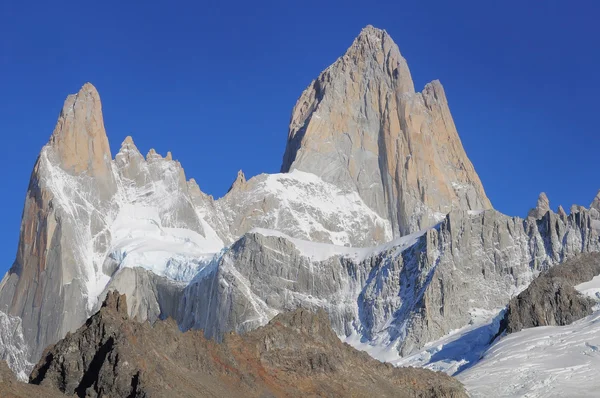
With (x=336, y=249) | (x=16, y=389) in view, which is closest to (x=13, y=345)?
(x=336, y=249)

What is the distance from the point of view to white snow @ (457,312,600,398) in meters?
129

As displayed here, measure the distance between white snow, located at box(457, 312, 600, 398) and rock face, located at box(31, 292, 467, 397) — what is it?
32.3 feet

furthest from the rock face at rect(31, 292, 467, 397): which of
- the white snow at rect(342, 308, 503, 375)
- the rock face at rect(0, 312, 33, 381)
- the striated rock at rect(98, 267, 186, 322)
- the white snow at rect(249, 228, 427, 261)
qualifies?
the striated rock at rect(98, 267, 186, 322)

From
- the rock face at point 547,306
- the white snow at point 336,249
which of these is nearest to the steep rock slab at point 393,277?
the white snow at point 336,249

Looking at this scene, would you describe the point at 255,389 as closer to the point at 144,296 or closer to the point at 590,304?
the point at 590,304

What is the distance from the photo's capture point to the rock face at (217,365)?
86.7 m

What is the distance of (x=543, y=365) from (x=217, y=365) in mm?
46176

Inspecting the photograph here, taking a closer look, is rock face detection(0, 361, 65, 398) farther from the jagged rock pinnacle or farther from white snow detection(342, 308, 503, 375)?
the jagged rock pinnacle

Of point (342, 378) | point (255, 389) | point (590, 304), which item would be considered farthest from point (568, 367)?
point (255, 389)

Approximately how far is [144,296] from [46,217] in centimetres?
1840

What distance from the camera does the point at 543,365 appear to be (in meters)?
134

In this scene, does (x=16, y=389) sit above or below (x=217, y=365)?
below

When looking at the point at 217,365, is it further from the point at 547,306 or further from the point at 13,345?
the point at 13,345

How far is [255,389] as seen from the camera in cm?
9688
